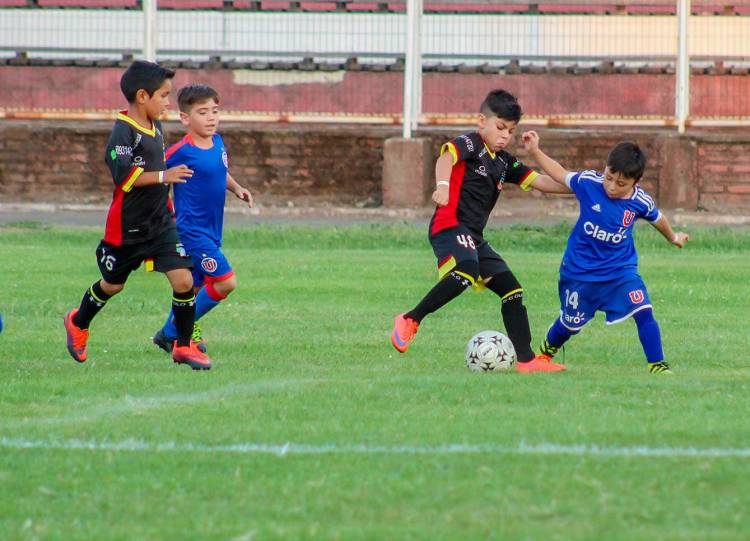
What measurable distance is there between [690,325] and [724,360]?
200 cm

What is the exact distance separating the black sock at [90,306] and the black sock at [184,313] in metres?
0.45

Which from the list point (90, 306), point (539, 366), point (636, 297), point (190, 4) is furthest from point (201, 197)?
point (190, 4)

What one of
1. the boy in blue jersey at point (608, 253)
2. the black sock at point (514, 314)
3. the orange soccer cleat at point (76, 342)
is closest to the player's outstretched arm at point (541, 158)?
the boy in blue jersey at point (608, 253)

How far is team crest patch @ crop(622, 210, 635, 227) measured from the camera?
27.6 feet

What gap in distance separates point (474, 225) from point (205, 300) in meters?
1.78

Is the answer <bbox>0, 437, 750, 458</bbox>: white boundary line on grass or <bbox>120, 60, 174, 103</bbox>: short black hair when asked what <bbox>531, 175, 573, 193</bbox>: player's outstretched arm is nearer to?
<bbox>120, 60, 174, 103</bbox>: short black hair

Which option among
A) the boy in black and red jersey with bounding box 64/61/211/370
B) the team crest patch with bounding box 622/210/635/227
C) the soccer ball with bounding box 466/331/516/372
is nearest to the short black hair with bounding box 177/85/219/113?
the boy in black and red jersey with bounding box 64/61/211/370

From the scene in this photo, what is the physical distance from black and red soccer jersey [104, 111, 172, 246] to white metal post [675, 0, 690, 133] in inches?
533

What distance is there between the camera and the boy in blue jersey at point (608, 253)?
833 centimetres

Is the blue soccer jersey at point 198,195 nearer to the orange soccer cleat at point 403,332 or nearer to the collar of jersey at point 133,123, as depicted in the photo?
the collar of jersey at point 133,123

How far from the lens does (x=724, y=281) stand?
1402 cm

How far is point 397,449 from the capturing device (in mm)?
5695

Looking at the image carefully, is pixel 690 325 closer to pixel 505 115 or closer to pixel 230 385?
pixel 505 115

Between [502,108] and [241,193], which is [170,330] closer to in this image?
[241,193]
